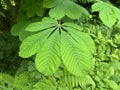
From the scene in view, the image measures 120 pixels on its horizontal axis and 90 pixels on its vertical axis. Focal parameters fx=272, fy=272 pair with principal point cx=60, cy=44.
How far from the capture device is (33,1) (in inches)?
68.9

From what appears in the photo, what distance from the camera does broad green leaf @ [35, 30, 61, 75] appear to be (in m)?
1.12

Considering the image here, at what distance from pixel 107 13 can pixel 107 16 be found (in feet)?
0.07

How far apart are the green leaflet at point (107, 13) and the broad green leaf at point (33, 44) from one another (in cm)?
27

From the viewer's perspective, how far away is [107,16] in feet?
4.20

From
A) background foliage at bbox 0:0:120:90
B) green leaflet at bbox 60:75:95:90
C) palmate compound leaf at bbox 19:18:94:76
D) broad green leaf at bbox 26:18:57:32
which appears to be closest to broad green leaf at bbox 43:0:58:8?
background foliage at bbox 0:0:120:90

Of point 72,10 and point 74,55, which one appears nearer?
point 74,55

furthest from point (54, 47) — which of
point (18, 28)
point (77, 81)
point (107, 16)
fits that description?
point (77, 81)

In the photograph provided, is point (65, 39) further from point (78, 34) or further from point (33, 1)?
point (33, 1)

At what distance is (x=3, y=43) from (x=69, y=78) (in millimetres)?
1245

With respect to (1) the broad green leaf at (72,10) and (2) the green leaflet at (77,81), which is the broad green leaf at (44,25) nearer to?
(1) the broad green leaf at (72,10)

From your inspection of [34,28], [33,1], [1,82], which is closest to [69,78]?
[1,82]

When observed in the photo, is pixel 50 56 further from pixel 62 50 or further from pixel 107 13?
pixel 107 13

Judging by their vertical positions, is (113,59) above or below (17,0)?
below

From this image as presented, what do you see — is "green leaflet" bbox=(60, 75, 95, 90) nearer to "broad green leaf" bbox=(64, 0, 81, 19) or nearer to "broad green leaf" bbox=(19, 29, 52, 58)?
"broad green leaf" bbox=(64, 0, 81, 19)
